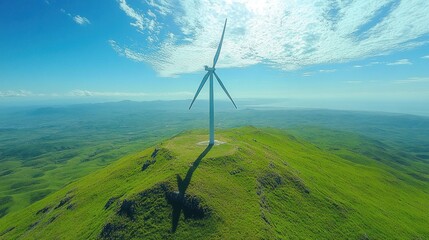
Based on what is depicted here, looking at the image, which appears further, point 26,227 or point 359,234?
point 26,227

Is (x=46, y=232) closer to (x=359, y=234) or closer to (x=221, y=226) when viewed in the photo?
(x=221, y=226)

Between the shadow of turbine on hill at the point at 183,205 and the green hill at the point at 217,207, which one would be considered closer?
the green hill at the point at 217,207

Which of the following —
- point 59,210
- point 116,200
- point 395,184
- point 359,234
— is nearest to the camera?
point 359,234

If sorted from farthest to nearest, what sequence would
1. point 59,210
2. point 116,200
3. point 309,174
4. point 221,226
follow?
point 309,174 < point 59,210 < point 116,200 < point 221,226

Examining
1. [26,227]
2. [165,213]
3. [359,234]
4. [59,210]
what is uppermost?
[165,213]

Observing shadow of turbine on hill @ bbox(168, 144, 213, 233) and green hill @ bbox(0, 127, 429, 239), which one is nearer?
green hill @ bbox(0, 127, 429, 239)

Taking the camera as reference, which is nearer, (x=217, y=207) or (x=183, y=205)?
(x=217, y=207)

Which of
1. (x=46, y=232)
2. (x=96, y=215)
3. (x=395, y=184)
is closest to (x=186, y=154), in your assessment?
(x=96, y=215)

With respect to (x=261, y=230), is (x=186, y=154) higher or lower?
higher
